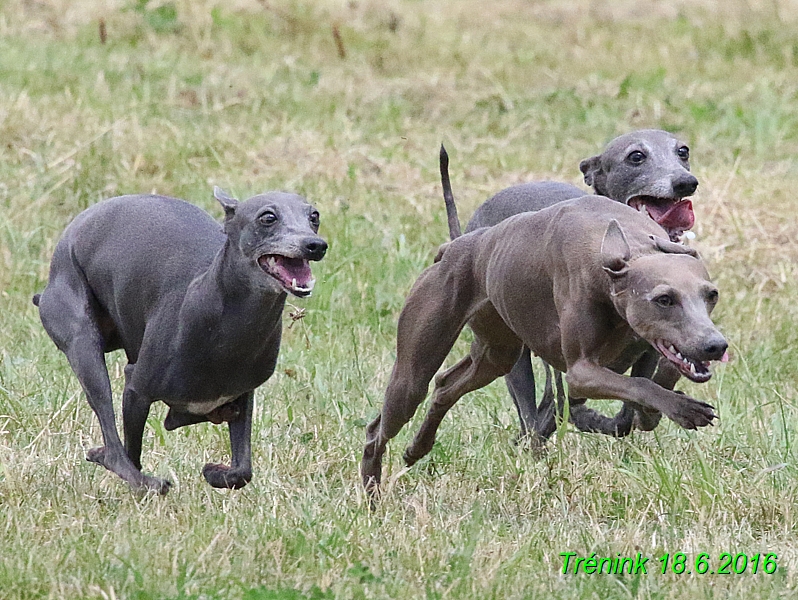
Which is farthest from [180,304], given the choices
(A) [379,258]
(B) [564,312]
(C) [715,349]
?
(A) [379,258]

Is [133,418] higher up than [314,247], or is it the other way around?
[314,247]

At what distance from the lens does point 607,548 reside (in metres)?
4.50

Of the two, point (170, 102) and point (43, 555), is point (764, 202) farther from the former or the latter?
point (43, 555)

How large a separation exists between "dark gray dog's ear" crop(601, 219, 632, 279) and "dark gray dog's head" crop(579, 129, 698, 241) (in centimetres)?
157

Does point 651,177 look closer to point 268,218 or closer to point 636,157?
point 636,157

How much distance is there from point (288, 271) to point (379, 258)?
11.7 ft

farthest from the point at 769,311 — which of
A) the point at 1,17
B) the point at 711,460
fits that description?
the point at 1,17

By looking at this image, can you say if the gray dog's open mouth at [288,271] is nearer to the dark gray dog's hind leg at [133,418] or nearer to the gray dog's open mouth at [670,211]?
the dark gray dog's hind leg at [133,418]

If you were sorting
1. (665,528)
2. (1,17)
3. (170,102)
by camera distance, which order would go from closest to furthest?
(665,528), (170,102), (1,17)

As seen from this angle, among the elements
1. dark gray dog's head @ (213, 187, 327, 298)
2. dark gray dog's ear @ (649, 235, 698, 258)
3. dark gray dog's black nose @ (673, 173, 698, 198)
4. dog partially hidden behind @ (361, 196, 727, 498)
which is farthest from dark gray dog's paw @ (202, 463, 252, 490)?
dark gray dog's black nose @ (673, 173, 698, 198)

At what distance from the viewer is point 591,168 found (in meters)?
6.84

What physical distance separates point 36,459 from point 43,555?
4.64 ft

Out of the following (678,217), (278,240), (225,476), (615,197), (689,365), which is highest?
(689,365)

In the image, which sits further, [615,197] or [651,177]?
[615,197]
